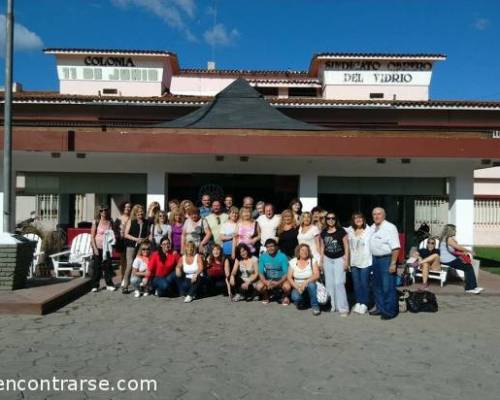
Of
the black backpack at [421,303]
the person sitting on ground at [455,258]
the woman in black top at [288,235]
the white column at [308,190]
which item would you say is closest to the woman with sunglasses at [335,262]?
the woman in black top at [288,235]

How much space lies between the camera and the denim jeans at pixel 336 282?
7523 millimetres

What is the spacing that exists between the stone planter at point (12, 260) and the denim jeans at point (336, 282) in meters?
4.60

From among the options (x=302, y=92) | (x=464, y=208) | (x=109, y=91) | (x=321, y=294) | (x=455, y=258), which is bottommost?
(x=321, y=294)

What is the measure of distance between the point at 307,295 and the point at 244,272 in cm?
115

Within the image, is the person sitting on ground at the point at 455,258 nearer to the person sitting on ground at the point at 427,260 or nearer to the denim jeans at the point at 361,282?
the person sitting on ground at the point at 427,260

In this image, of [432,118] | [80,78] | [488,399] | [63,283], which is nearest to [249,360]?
[488,399]

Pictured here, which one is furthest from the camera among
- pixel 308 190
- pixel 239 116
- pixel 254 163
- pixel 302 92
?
pixel 302 92

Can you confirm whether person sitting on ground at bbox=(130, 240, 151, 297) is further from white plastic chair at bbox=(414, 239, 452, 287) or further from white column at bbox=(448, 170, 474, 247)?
white column at bbox=(448, 170, 474, 247)

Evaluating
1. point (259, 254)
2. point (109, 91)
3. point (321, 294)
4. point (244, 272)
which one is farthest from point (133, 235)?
point (109, 91)

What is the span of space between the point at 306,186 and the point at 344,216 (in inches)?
53.1

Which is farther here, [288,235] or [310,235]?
[288,235]

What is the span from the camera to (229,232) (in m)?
8.80

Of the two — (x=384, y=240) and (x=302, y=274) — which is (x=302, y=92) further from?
(x=384, y=240)

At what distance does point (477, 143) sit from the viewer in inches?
432
